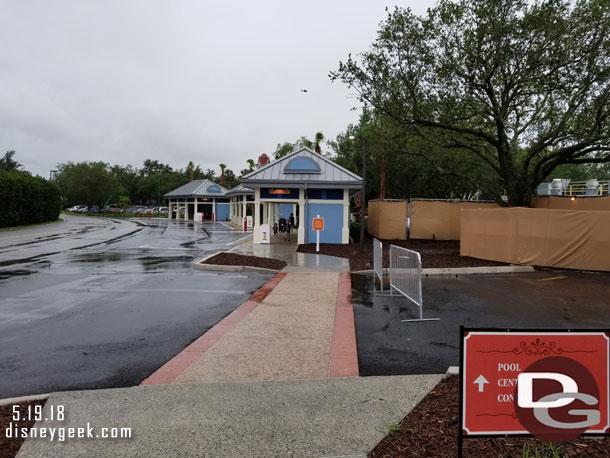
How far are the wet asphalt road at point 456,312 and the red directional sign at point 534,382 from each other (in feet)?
7.85

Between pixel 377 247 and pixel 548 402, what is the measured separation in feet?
26.5

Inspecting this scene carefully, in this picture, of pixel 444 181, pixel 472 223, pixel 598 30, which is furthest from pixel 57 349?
pixel 444 181

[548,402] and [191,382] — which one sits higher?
[548,402]

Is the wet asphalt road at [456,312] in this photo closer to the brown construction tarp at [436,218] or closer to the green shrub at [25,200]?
the brown construction tarp at [436,218]

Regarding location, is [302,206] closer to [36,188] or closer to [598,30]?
[598,30]

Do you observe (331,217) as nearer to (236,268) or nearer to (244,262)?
(244,262)

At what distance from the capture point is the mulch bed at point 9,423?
3.30 m

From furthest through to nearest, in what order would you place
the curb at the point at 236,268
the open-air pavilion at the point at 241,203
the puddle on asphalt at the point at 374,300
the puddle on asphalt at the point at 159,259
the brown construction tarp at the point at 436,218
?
the open-air pavilion at the point at 241,203 < the brown construction tarp at the point at 436,218 < the puddle on asphalt at the point at 159,259 < the curb at the point at 236,268 < the puddle on asphalt at the point at 374,300

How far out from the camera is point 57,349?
5.97 m

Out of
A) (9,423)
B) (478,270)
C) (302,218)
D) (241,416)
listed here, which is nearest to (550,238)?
(478,270)

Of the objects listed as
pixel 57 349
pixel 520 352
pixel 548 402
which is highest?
pixel 520 352

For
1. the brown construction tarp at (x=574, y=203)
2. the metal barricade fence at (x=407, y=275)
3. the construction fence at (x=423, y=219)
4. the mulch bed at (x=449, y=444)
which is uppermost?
the brown construction tarp at (x=574, y=203)

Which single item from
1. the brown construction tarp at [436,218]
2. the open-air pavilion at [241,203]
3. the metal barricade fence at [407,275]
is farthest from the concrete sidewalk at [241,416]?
the open-air pavilion at [241,203]

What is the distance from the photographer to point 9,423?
12.4 ft
